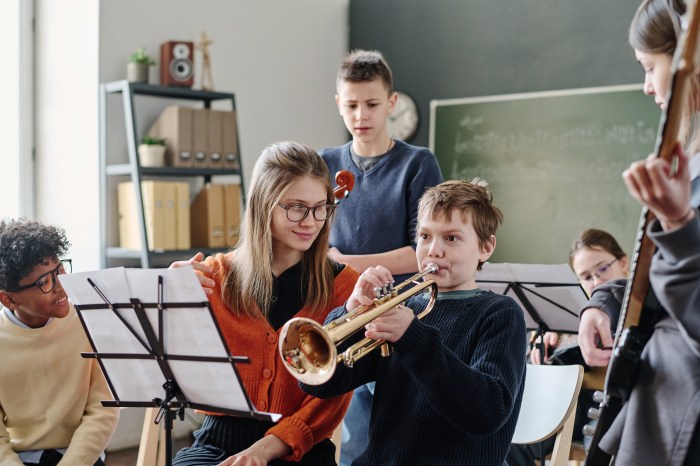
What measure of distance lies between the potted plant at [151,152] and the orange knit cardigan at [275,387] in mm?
2329

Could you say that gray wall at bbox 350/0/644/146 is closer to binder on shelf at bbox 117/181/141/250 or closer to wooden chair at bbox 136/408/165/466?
binder on shelf at bbox 117/181/141/250

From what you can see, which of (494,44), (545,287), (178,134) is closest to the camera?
(545,287)

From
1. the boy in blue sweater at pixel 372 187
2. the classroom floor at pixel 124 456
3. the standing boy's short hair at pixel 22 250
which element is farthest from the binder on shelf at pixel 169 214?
the standing boy's short hair at pixel 22 250

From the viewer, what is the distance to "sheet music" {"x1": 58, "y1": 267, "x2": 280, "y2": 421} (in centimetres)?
170

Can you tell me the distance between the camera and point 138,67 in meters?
4.28

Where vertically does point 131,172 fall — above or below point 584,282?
above

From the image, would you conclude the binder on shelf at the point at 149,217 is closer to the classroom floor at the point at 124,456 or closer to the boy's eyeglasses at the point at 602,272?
the classroom floor at the point at 124,456

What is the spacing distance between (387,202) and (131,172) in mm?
1990

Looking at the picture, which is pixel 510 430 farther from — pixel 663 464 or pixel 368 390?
pixel 368 390

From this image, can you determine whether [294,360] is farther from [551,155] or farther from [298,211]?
[551,155]

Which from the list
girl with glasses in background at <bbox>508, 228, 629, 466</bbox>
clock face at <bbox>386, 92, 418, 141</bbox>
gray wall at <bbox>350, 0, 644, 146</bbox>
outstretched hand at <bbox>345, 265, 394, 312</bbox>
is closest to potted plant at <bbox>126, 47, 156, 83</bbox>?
clock face at <bbox>386, 92, 418, 141</bbox>

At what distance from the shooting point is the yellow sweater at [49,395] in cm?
218

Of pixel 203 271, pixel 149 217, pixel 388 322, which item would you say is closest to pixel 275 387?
pixel 203 271

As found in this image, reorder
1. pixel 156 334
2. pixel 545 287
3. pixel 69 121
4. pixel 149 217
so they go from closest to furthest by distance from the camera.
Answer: pixel 156 334 → pixel 545 287 → pixel 149 217 → pixel 69 121
